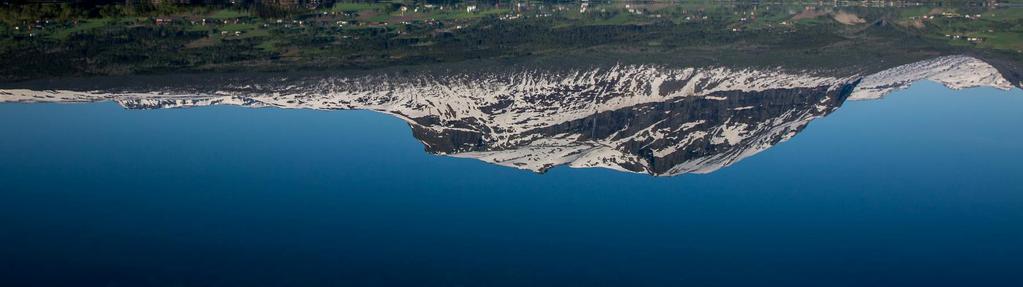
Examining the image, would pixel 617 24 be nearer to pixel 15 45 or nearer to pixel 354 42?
pixel 354 42

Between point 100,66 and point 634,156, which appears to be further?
point 100,66

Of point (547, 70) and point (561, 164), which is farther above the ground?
point (547, 70)

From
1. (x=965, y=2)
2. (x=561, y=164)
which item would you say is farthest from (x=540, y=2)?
(x=561, y=164)

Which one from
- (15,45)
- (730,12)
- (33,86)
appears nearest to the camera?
(33,86)

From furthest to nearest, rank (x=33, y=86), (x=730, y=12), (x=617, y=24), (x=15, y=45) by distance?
(x=730, y=12), (x=617, y=24), (x=15, y=45), (x=33, y=86)

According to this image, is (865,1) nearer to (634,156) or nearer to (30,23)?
(634,156)

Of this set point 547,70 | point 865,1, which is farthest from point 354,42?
point 865,1
